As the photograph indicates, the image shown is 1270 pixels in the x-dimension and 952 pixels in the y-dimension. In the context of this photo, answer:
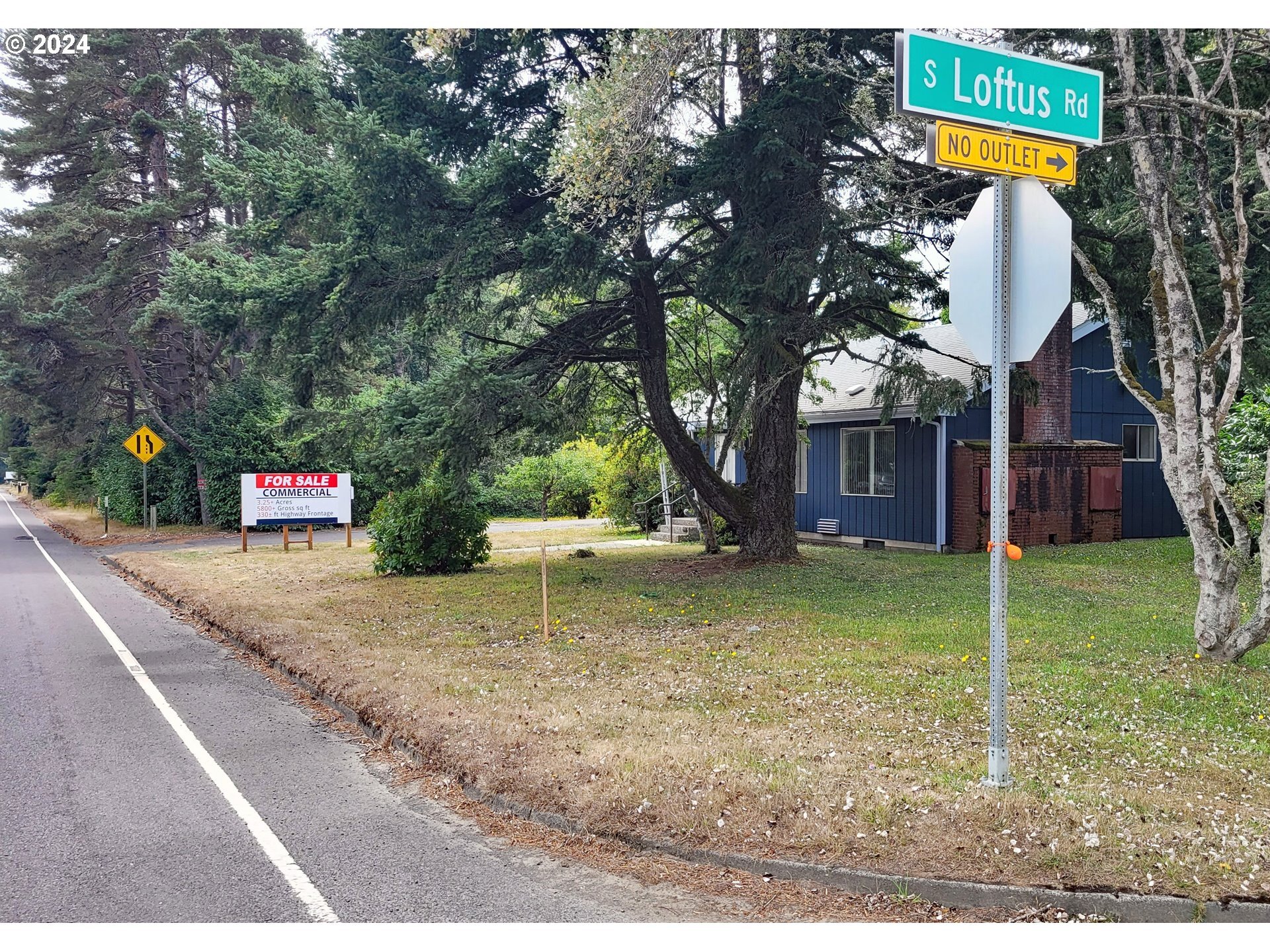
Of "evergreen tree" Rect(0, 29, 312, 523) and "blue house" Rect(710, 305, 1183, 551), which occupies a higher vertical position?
"evergreen tree" Rect(0, 29, 312, 523)

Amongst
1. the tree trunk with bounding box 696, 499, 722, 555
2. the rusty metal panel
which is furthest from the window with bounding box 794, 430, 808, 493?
the rusty metal panel

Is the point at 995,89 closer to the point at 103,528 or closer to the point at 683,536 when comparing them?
the point at 683,536

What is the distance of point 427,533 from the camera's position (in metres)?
18.2

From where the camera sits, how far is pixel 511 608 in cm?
1341

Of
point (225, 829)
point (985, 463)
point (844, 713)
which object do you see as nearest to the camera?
point (225, 829)

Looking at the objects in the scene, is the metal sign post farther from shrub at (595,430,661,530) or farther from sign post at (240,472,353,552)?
sign post at (240,472,353,552)

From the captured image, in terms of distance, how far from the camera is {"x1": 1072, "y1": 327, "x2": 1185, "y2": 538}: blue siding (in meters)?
22.0

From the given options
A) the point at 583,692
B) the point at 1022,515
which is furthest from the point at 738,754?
the point at 1022,515

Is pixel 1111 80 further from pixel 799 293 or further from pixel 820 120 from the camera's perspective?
pixel 799 293

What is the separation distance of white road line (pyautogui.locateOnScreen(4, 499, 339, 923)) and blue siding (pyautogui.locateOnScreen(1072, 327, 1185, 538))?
18977 mm

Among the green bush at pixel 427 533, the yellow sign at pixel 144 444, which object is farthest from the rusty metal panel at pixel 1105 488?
Result: the yellow sign at pixel 144 444

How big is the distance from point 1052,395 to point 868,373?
4.59 metres

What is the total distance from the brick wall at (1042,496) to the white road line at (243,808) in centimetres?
1507

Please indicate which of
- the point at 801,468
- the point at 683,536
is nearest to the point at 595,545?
the point at 683,536
